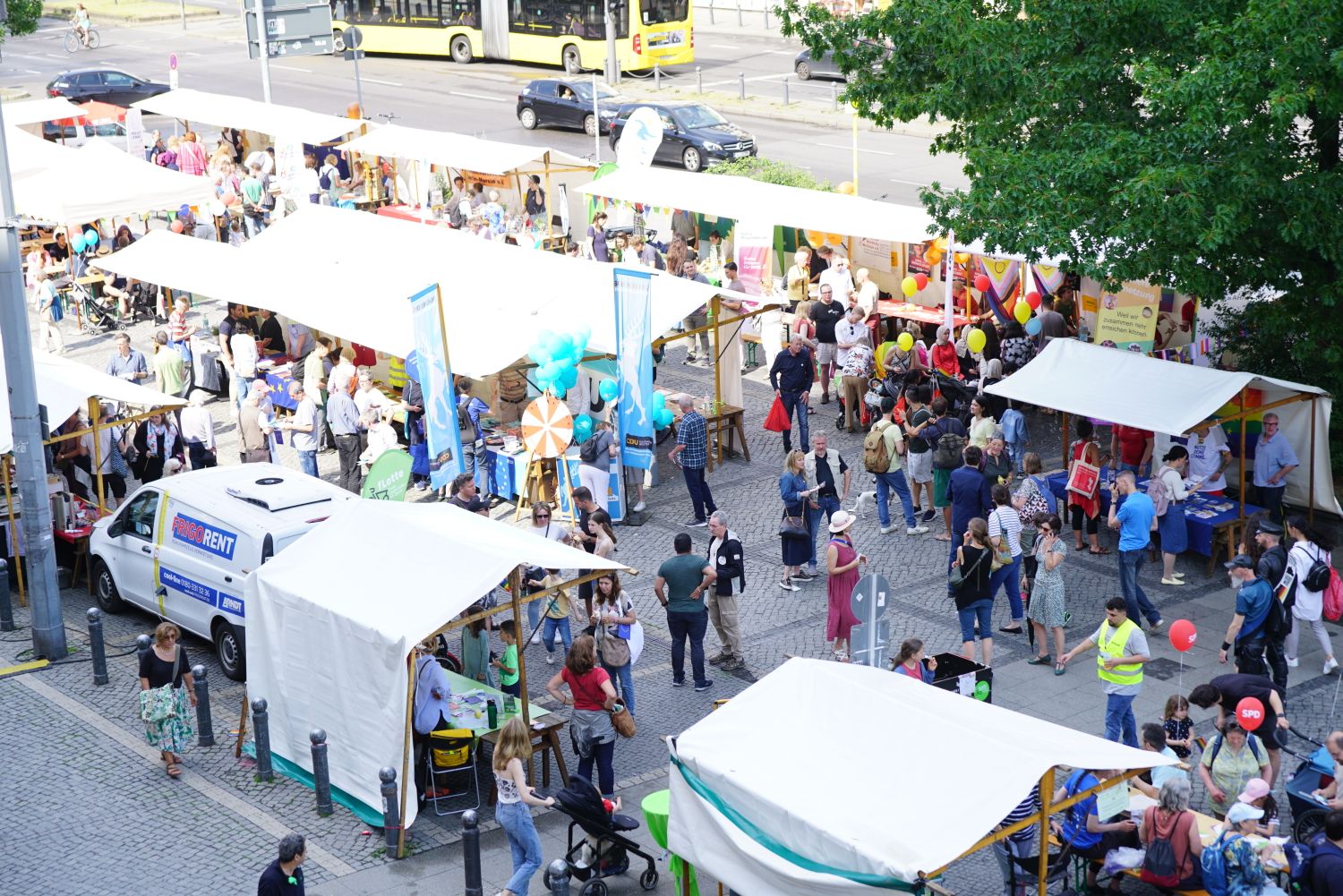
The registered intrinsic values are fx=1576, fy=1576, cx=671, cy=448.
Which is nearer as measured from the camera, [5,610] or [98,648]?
[98,648]

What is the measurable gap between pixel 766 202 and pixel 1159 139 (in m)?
9.83

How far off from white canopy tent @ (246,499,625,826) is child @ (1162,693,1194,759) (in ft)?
14.8

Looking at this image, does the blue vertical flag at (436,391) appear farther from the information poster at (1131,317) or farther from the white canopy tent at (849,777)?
the white canopy tent at (849,777)

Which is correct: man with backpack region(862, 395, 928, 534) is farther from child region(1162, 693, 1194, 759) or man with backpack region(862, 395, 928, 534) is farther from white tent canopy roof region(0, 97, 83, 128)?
white tent canopy roof region(0, 97, 83, 128)

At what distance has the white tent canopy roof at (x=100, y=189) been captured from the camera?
27.1 meters

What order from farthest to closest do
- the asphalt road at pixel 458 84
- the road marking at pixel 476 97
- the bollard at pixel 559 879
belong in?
the road marking at pixel 476 97
the asphalt road at pixel 458 84
the bollard at pixel 559 879

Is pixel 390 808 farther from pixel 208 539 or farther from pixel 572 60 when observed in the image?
pixel 572 60

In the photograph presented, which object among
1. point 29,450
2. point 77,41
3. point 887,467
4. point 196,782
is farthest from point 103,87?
point 196,782

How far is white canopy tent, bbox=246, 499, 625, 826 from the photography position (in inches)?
483

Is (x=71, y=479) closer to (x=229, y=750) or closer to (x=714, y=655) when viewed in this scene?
(x=229, y=750)

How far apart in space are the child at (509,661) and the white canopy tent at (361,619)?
2.68 ft

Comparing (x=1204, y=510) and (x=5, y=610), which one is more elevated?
(x=1204, y=510)

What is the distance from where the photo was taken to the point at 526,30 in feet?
164

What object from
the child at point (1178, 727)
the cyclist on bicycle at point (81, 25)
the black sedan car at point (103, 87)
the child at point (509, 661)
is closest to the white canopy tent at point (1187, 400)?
the child at point (1178, 727)
